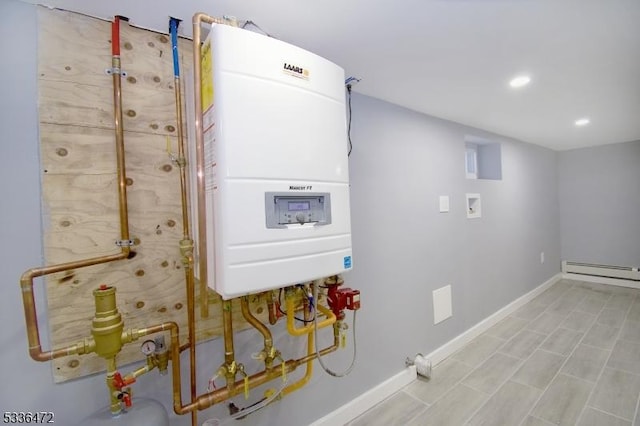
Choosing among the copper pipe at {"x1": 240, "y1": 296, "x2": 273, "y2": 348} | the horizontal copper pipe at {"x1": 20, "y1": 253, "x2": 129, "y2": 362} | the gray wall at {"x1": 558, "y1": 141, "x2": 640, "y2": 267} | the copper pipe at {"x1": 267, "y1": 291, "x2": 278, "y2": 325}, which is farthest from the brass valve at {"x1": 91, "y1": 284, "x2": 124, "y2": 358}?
the gray wall at {"x1": 558, "y1": 141, "x2": 640, "y2": 267}

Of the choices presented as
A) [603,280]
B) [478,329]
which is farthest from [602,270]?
[478,329]

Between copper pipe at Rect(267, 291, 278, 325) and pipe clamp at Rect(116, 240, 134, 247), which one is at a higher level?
pipe clamp at Rect(116, 240, 134, 247)

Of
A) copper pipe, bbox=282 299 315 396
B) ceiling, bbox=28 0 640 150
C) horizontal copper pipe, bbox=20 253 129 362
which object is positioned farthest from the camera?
copper pipe, bbox=282 299 315 396

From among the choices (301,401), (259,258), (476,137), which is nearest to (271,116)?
(259,258)

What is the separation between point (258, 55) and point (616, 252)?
5.51 metres

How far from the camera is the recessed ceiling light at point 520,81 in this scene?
1.63 metres

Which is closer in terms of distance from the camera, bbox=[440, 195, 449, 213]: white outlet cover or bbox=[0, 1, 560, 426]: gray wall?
bbox=[0, 1, 560, 426]: gray wall

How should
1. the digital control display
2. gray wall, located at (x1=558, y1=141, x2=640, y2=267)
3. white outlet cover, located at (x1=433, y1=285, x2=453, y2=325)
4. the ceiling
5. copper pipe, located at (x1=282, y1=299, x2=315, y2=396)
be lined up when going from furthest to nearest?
gray wall, located at (x1=558, y1=141, x2=640, y2=267)
white outlet cover, located at (x1=433, y1=285, x2=453, y2=325)
copper pipe, located at (x1=282, y1=299, x2=315, y2=396)
the ceiling
the digital control display

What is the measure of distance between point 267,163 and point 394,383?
1853 mm

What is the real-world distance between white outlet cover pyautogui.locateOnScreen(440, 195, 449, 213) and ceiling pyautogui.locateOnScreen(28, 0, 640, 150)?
28.3 inches

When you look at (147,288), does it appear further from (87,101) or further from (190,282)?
(87,101)

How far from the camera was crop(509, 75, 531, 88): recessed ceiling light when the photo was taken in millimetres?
1631

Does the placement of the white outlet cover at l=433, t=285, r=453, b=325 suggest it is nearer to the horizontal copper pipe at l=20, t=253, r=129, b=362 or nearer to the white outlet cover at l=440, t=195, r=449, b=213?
the white outlet cover at l=440, t=195, r=449, b=213

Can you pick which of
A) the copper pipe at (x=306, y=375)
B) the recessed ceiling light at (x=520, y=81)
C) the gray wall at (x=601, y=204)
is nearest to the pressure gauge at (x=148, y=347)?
the copper pipe at (x=306, y=375)
